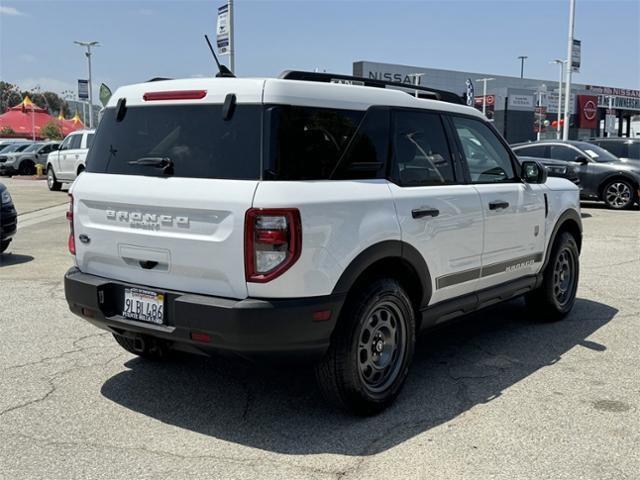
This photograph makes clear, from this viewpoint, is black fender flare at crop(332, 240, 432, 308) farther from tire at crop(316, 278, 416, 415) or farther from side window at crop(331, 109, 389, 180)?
side window at crop(331, 109, 389, 180)

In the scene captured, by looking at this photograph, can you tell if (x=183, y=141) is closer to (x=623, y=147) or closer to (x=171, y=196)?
(x=171, y=196)

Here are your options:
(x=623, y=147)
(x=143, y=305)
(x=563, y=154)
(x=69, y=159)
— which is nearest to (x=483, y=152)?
(x=143, y=305)

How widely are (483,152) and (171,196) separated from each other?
8.57ft

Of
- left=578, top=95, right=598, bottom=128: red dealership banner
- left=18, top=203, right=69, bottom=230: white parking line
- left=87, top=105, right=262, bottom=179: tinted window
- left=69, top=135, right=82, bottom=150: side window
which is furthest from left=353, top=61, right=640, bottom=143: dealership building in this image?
left=87, top=105, right=262, bottom=179: tinted window

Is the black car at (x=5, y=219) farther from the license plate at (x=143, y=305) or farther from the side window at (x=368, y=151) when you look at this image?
the side window at (x=368, y=151)

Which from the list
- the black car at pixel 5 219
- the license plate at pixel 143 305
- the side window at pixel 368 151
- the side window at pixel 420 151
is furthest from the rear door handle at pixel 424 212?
the black car at pixel 5 219

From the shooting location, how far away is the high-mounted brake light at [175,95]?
12.2 feet

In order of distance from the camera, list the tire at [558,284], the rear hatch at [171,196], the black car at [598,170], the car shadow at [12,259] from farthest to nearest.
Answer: the black car at [598,170]
the car shadow at [12,259]
the tire at [558,284]
the rear hatch at [171,196]

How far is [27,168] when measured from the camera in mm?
31531

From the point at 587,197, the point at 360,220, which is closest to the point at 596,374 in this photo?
the point at 360,220

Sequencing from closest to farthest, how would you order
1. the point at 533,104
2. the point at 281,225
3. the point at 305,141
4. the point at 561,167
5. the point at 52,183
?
1. the point at 281,225
2. the point at 305,141
3. the point at 561,167
4. the point at 52,183
5. the point at 533,104

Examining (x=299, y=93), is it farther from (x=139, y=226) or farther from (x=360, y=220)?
(x=139, y=226)

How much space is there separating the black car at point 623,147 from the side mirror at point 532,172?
1209 cm

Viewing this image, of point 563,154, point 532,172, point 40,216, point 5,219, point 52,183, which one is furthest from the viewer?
point 52,183
